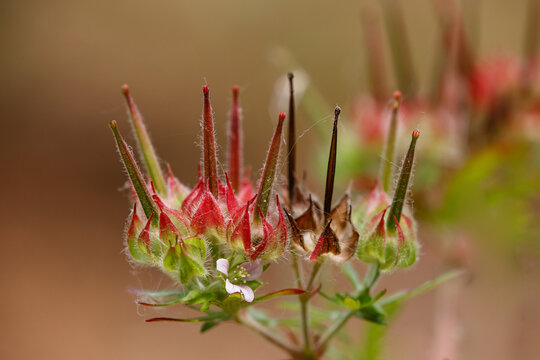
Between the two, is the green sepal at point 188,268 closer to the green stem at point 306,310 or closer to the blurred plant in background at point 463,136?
the green stem at point 306,310

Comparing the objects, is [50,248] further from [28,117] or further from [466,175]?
[466,175]

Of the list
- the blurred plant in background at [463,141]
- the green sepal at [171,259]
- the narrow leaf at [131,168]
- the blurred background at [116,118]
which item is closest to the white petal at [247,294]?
the green sepal at [171,259]

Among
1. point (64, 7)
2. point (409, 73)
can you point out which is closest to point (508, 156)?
point (409, 73)

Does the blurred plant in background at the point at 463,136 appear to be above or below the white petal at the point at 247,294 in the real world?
above

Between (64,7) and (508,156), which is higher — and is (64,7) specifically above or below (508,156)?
above

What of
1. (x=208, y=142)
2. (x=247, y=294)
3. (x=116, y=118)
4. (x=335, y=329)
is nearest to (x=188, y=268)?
(x=247, y=294)

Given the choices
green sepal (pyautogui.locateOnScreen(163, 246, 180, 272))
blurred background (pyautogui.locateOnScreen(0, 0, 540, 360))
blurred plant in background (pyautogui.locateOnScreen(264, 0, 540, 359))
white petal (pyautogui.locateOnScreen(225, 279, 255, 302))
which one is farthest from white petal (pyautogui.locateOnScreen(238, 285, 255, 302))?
blurred background (pyautogui.locateOnScreen(0, 0, 540, 360))
